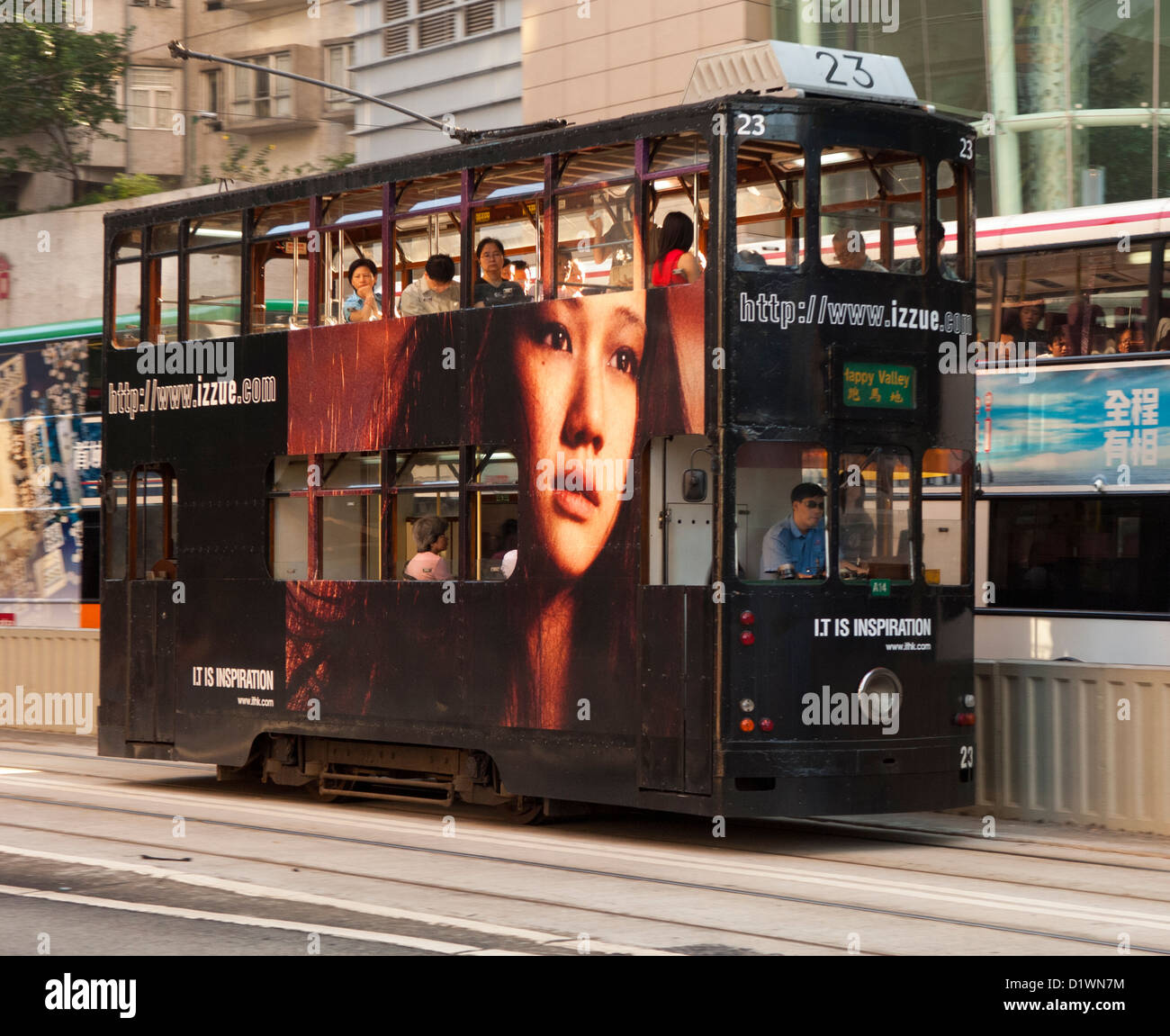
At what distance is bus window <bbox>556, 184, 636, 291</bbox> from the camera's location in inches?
450

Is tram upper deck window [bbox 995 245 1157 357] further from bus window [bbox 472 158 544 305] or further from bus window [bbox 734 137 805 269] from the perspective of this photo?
bus window [bbox 472 158 544 305]

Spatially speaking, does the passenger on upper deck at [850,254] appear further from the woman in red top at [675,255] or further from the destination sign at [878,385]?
the woman in red top at [675,255]

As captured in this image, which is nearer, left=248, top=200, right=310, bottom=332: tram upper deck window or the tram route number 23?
the tram route number 23

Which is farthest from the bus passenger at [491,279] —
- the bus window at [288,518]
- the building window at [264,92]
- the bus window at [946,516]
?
the building window at [264,92]

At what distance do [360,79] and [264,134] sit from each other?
7.43 meters

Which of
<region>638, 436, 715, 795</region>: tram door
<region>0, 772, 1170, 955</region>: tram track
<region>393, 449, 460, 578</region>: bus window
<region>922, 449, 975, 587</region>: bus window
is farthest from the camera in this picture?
<region>393, 449, 460, 578</region>: bus window

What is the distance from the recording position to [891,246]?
→ 37.7ft

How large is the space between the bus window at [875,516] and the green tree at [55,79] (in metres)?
31.8

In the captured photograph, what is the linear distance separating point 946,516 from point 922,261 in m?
1.59

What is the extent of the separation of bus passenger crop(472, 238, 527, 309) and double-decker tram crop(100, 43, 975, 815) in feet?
0.08

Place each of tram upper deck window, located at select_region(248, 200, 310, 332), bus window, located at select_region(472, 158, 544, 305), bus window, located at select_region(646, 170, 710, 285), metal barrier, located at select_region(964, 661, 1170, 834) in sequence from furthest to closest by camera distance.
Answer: tram upper deck window, located at select_region(248, 200, 310, 332), metal barrier, located at select_region(964, 661, 1170, 834), bus window, located at select_region(472, 158, 544, 305), bus window, located at select_region(646, 170, 710, 285)

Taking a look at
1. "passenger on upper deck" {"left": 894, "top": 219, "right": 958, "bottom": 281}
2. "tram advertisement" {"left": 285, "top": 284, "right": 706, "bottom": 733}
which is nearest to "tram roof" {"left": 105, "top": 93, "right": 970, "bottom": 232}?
"passenger on upper deck" {"left": 894, "top": 219, "right": 958, "bottom": 281}

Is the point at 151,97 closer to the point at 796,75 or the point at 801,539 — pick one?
the point at 796,75

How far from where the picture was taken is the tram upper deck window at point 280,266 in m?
13.6
